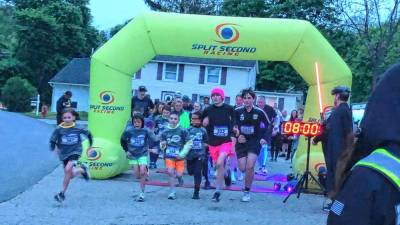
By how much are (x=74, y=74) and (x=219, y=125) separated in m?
44.0

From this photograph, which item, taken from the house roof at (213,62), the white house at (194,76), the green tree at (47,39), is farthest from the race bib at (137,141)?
the green tree at (47,39)

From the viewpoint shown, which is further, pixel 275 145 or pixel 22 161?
pixel 275 145

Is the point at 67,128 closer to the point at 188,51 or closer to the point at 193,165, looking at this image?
the point at 193,165

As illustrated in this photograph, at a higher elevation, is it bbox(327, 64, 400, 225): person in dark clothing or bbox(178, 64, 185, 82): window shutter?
bbox(178, 64, 185, 82): window shutter

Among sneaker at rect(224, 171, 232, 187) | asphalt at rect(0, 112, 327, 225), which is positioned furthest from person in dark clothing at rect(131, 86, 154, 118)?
sneaker at rect(224, 171, 232, 187)

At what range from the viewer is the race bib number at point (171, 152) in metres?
9.84

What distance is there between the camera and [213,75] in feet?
134

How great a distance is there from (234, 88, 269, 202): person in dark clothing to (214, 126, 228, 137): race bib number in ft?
0.68

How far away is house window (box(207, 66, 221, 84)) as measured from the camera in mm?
40750

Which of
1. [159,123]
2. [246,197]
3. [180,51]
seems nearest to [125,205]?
[246,197]

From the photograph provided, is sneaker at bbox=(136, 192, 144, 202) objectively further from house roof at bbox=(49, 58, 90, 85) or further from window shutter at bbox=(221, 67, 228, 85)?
house roof at bbox=(49, 58, 90, 85)

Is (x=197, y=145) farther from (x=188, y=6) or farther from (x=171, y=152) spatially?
(x=188, y=6)

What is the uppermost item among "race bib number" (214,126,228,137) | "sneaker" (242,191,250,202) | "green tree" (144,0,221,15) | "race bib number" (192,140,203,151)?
"green tree" (144,0,221,15)

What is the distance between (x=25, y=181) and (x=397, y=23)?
73.5 ft
